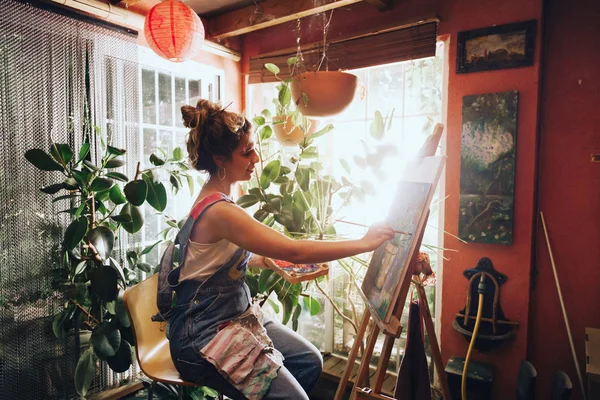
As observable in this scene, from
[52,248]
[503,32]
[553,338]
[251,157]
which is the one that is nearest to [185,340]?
[251,157]

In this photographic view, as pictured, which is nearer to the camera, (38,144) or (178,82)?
(38,144)

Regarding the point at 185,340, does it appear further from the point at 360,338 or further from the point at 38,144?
the point at 38,144

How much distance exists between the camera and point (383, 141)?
2.32 metres

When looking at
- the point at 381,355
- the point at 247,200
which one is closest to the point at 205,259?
the point at 381,355

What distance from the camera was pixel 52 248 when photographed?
2070mm

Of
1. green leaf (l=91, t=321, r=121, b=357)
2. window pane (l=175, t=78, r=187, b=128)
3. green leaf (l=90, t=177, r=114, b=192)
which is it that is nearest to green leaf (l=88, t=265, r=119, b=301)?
green leaf (l=91, t=321, r=121, b=357)

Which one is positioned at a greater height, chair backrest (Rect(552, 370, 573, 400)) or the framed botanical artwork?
the framed botanical artwork

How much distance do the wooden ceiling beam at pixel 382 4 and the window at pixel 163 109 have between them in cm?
133

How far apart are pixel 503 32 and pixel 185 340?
2075 mm

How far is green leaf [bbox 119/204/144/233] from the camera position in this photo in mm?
2002

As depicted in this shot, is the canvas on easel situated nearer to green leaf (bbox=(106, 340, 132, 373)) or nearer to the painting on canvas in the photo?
the painting on canvas

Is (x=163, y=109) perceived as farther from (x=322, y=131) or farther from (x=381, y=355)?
(x=381, y=355)

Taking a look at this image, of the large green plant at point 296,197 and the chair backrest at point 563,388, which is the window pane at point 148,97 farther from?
the chair backrest at point 563,388

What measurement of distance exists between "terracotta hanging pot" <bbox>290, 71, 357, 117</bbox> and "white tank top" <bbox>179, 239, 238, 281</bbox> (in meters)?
0.95
